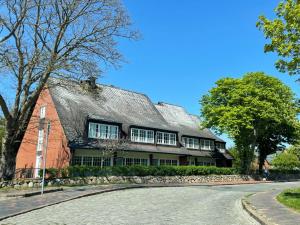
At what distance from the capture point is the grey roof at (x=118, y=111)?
115 feet

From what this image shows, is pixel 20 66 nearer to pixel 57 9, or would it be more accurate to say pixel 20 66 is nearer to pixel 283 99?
pixel 57 9

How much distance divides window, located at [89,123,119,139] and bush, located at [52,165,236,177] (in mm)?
4915

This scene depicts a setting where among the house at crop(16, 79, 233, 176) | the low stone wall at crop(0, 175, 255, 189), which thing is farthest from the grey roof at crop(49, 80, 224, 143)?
the low stone wall at crop(0, 175, 255, 189)

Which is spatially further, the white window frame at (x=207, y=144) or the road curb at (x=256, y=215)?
the white window frame at (x=207, y=144)

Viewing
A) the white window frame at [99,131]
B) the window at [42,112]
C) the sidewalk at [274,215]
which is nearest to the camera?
the sidewalk at [274,215]

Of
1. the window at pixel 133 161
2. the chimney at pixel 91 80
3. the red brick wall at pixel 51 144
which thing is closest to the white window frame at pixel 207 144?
the window at pixel 133 161

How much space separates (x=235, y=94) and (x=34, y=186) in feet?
93.6

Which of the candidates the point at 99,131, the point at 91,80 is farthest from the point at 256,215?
the point at 99,131

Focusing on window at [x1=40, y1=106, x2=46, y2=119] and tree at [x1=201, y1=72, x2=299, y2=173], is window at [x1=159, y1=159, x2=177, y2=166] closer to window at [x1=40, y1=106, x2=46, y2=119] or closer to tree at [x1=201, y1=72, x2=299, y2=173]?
tree at [x1=201, y1=72, x2=299, y2=173]

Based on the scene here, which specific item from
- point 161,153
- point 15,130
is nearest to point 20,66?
point 15,130

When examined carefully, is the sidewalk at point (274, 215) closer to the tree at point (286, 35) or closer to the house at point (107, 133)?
the tree at point (286, 35)

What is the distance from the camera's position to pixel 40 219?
11344mm

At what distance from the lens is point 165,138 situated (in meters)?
42.7

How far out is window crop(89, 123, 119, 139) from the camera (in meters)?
35.5
